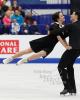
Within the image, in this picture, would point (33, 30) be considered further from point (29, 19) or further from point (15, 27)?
point (29, 19)

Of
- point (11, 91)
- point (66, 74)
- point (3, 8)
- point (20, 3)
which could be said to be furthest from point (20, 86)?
point (20, 3)

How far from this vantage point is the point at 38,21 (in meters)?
16.3

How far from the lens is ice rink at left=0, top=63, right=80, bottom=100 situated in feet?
24.5

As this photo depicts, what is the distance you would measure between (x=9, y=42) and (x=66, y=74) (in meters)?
6.27

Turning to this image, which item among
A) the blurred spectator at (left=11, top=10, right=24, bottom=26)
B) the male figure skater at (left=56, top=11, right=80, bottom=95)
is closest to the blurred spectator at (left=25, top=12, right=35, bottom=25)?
the blurred spectator at (left=11, top=10, right=24, bottom=26)

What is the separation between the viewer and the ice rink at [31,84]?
746cm

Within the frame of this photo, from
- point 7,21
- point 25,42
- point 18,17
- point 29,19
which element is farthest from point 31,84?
point 29,19

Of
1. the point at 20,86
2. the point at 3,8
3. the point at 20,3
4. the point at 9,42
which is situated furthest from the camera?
the point at 20,3

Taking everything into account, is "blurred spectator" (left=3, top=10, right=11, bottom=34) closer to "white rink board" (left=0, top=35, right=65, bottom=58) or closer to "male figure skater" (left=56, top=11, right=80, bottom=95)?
"white rink board" (left=0, top=35, right=65, bottom=58)

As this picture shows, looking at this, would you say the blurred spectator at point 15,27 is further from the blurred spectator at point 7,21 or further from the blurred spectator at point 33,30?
the blurred spectator at point 33,30

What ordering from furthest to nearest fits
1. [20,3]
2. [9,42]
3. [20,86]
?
[20,3] < [9,42] < [20,86]

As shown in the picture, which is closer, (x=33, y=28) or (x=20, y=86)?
(x=20, y=86)

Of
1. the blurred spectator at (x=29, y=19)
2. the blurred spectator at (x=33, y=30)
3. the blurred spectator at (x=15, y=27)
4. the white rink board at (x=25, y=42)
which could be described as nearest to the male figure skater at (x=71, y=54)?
the white rink board at (x=25, y=42)

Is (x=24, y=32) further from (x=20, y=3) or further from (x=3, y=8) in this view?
(x=20, y=3)
